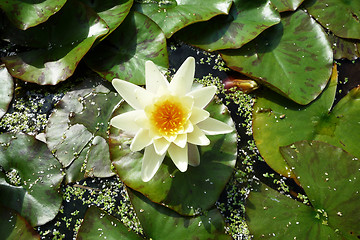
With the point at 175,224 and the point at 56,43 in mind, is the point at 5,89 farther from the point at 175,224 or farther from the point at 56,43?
the point at 175,224

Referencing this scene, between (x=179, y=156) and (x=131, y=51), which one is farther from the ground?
(x=131, y=51)

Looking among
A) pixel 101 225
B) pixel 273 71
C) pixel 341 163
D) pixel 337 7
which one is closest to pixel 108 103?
pixel 101 225

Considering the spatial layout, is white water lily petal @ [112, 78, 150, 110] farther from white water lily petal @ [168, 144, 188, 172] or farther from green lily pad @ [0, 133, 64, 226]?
green lily pad @ [0, 133, 64, 226]

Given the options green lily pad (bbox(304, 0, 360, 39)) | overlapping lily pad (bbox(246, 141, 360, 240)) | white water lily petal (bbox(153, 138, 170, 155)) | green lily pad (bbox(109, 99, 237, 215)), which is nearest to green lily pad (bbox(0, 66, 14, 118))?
green lily pad (bbox(109, 99, 237, 215))

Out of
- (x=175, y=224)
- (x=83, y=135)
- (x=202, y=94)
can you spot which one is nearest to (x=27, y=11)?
(x=83, y=135)

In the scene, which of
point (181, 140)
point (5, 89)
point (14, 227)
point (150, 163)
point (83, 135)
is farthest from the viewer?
point (5, 89)

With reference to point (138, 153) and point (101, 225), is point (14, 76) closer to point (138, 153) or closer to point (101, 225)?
point (138, 153)

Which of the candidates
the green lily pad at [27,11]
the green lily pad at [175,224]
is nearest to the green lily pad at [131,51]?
the green lily pad at [27,11]
